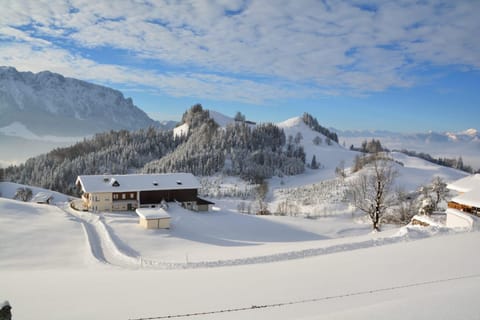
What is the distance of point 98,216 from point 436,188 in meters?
47.0

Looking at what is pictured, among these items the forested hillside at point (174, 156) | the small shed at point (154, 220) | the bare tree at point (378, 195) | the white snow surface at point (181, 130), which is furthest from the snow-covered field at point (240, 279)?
the white snow surface at point (181, 130)

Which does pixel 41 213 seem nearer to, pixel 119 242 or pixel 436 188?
pixel 119 242

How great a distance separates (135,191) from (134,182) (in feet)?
5.33

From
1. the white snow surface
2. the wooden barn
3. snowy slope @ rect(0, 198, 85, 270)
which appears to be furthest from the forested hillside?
snowy slope @ rect(0, 198, 85, 270)

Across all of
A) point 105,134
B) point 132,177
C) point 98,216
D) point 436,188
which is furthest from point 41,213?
point 105,134

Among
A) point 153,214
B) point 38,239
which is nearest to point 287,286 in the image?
point 38,239

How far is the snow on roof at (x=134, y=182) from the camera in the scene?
1766 inches

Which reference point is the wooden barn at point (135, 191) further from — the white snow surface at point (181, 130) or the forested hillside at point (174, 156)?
the white snow surface at point (181, 130)

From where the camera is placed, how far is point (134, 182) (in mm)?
47031

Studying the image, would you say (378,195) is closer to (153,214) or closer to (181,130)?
(153,214)

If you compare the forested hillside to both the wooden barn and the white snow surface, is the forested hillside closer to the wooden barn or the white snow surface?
the white snow surface

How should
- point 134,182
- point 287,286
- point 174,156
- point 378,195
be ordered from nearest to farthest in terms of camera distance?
point 287,286 < point 378,195 < point 134,182 < point 174,156

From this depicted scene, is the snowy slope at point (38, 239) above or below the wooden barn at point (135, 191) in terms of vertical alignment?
below

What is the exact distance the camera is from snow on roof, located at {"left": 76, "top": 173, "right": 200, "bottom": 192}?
147ft
